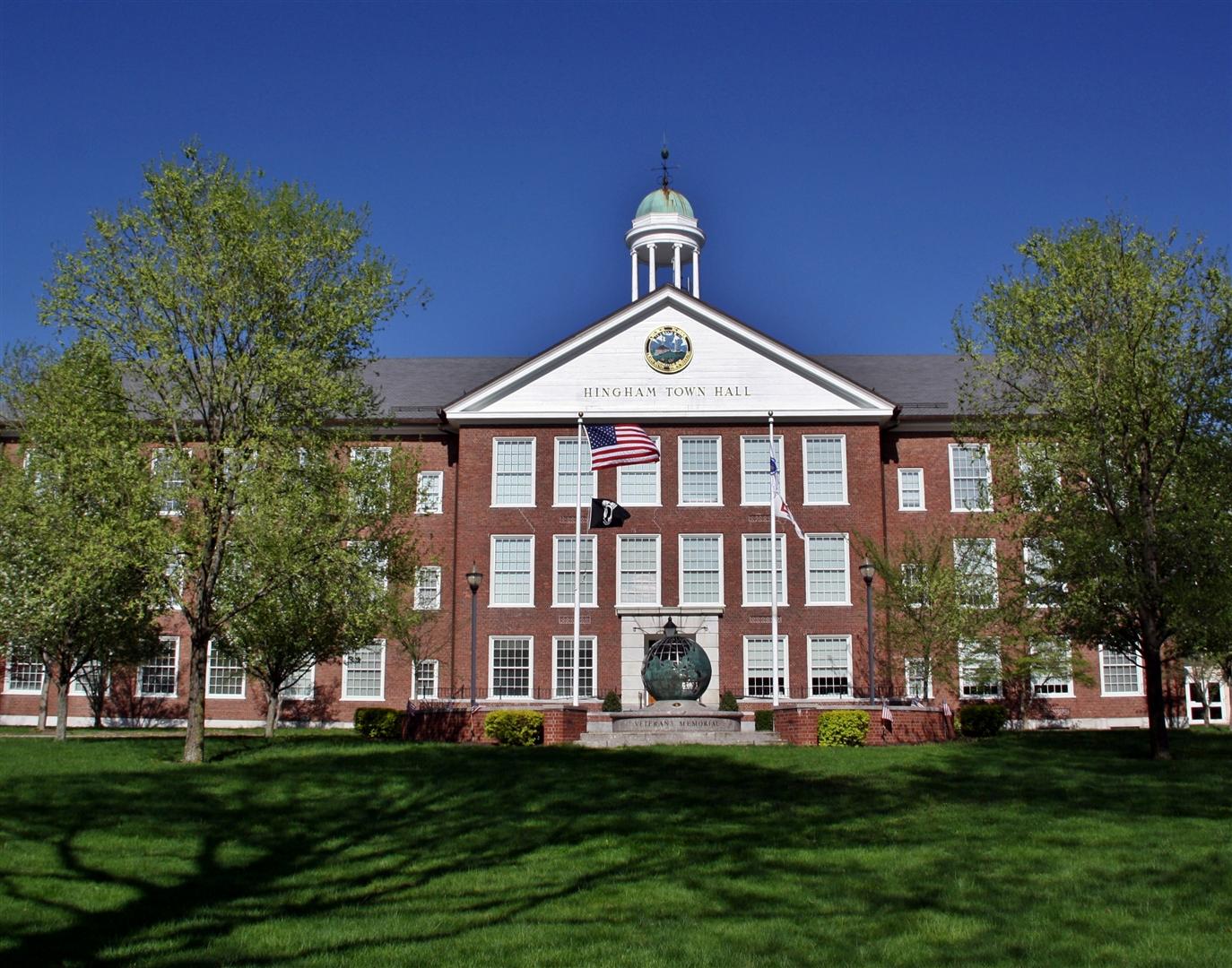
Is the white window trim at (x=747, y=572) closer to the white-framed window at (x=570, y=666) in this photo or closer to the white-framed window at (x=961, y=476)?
the white-framed window at (x=570, y=666)

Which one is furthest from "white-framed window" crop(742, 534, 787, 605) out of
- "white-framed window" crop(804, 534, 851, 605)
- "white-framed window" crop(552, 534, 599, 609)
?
"white-framed window" crop(552, 534, 599, 609)

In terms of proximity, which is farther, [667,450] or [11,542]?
[667,450]

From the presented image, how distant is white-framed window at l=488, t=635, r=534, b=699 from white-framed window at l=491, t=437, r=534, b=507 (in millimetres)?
4470

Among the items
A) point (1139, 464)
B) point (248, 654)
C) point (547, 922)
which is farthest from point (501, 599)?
point (547, 922)

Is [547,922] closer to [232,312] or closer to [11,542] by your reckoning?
[232,312]

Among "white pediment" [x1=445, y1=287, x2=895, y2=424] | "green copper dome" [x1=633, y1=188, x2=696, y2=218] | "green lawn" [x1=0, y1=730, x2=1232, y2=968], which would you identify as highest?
"green copper dome" [x1=633, y1=188, x2=696, y2=218]

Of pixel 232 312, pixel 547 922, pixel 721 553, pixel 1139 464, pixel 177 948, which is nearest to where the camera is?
pixel 177 948

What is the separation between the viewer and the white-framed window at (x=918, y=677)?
36031 millimetres

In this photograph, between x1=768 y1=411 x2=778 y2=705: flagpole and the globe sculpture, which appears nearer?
the globe sculpture

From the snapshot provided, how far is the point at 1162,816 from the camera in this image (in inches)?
647

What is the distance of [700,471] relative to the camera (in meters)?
41.6

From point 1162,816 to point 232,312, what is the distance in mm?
18036

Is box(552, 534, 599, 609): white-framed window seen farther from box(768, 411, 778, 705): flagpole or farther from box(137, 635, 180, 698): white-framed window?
box(137, 635, 180, 698): white-framed window

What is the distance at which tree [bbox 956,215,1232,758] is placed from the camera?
978 inches
